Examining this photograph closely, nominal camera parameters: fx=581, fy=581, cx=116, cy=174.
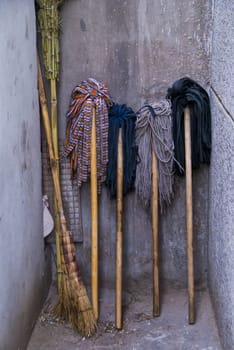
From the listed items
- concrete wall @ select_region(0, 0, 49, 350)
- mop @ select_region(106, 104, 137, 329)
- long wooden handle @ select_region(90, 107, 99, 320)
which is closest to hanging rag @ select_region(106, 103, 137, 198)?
mop @ select_region(106, 104, 137, 329)

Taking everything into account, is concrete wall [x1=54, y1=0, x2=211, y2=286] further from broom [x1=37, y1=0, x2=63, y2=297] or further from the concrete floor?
the concrete floor

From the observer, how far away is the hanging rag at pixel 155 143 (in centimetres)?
349

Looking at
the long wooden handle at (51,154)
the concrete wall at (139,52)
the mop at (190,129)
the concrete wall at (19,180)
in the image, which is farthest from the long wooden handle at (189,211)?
the concrete wall at (19,180)

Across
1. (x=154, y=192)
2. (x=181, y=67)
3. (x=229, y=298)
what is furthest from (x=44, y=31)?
(x=229, y=298)

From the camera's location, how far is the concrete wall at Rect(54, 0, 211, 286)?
354 cm

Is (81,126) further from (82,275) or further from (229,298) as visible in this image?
(229,298)

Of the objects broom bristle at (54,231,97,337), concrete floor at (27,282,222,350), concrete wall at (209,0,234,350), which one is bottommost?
concrete floor at (27,282,222,350)

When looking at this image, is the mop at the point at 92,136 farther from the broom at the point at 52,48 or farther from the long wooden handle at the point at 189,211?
the long wooden handle at the point at 189,211

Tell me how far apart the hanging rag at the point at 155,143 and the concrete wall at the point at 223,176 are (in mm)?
272

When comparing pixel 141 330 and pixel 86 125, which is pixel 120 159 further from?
pixel 141 330

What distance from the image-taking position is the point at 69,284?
3498 millimetres

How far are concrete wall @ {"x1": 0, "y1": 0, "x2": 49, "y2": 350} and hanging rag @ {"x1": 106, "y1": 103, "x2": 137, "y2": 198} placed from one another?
0.44m

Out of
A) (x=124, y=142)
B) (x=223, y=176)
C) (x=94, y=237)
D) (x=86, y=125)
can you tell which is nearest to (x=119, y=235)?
(x=94, y=237)

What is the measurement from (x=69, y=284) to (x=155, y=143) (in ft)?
3.26
